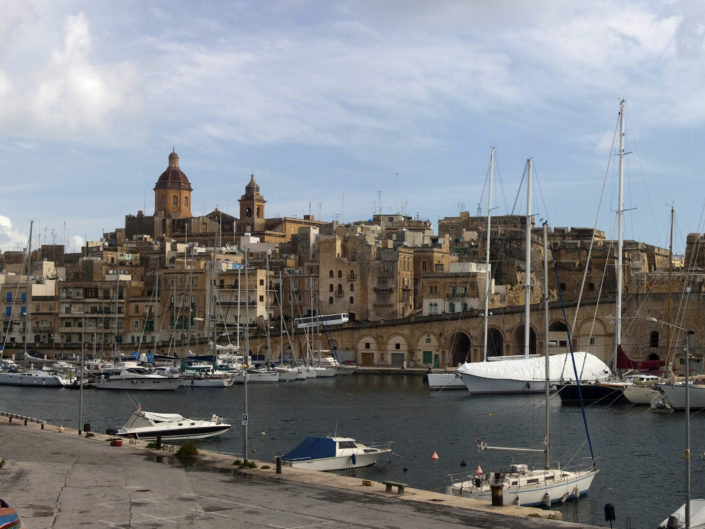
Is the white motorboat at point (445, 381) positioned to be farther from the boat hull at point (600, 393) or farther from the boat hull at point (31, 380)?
the boat hull at point (31, 380)

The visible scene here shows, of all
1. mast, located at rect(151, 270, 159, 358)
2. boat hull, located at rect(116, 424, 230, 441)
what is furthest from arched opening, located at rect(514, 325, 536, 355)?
boat hull, located at rect(116, 424, 230, 441)

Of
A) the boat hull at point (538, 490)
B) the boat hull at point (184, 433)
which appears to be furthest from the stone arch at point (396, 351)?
the boat hull at point (538, 490)

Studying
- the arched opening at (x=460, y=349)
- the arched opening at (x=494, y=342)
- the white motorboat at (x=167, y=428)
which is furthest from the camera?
the arched opening at (x=494, y=342)

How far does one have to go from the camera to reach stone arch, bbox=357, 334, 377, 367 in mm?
101000

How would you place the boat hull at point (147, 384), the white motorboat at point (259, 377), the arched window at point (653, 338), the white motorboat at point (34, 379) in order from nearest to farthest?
1. the boat hull at point (147, 384)
2. the white motorboat at point (34, 379)
3. the white motorboat at point (259, 377)
4. the arched window at point (653, 338)

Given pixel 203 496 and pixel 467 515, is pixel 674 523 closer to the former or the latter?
pixel 467 515

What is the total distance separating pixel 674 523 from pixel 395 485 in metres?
7.74

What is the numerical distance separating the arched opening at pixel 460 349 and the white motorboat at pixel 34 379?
35.3m

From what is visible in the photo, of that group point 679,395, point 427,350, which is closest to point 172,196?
point 427,350

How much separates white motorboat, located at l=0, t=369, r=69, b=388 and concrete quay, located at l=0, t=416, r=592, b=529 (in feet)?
164

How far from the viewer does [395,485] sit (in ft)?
98.1

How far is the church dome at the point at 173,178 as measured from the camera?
153250 mm

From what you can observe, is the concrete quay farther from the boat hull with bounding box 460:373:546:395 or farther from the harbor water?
the boat hull with bounding box 460:373:546:395

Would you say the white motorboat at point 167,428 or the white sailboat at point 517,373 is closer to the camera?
the white motorboat at point 167,428
